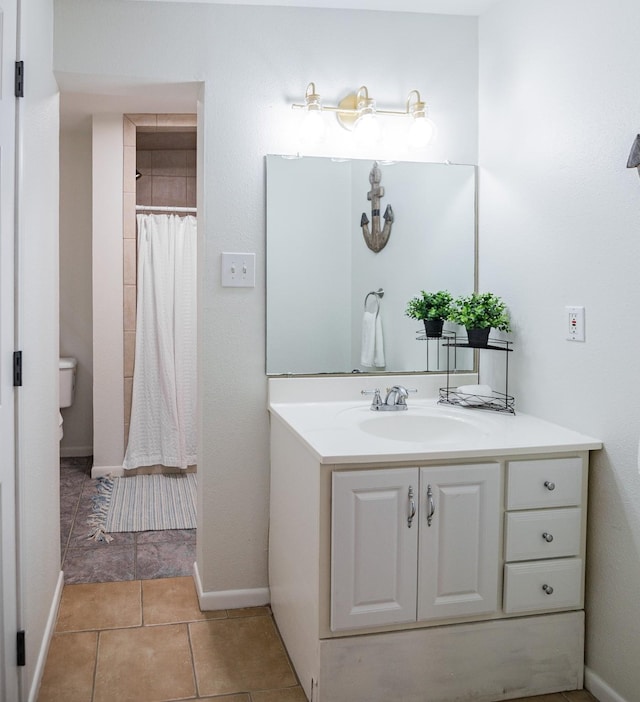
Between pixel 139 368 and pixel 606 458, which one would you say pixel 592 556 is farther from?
pixel 139 368

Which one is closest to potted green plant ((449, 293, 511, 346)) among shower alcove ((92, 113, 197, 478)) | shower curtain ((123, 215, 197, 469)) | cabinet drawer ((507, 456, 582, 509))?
cabinet drawer ((507, 456, 582, 509))

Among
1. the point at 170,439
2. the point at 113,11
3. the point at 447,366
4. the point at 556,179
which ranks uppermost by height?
the point at 113,11

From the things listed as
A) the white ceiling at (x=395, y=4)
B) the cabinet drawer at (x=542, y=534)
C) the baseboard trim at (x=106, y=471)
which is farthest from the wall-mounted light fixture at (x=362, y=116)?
the baseboard trim at (x=106, y=471)

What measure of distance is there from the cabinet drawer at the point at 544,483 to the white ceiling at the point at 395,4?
5.58 feet

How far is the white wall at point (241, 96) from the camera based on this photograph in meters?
2.46

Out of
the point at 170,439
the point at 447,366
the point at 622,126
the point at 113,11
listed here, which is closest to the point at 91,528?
A: the point at 170,439

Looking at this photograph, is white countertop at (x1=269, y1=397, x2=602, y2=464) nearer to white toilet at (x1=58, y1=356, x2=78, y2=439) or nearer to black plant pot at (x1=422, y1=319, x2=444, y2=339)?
black plant pot at (x1=422, y1=319, x2=444, y2=339)

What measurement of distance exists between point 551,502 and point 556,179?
3.30ft

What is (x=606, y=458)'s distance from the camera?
198 cm

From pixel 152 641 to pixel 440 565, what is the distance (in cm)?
109

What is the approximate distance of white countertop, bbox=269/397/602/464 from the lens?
1.86m

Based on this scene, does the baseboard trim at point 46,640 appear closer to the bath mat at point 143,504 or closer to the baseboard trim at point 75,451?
the bath mat at point 143,504

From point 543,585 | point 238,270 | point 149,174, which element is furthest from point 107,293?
point 543,585

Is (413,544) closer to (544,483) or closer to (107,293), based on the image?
(544,483)
